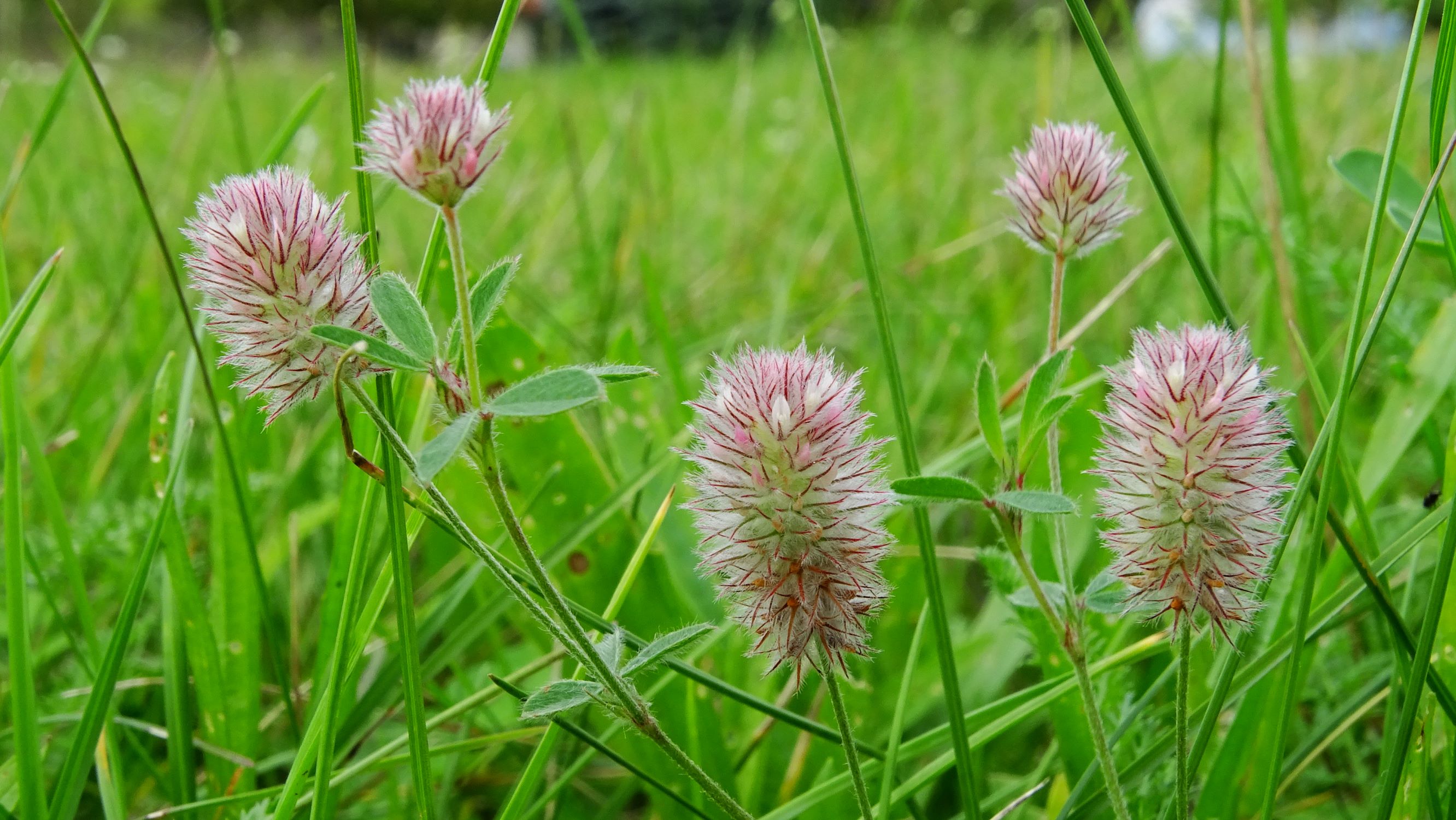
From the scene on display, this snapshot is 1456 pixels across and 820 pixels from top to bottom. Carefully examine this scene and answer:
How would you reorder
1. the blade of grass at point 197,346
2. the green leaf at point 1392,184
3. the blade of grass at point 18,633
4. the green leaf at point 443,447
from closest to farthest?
the green leaf at point 443,447 < the blade of grass at point 18,633 < the blade of grass at point 197,346 < the green leaf at point 1392,184

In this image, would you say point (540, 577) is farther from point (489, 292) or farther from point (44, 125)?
point (44, 125)

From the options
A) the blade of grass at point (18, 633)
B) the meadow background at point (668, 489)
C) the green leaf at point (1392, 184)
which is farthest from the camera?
the green leaf at point (1392, 184)

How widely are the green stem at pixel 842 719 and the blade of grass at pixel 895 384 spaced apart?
0.29ft

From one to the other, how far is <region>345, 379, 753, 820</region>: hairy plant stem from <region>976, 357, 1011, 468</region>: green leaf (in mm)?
265

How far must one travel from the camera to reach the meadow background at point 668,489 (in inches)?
38.1

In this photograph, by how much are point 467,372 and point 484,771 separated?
0.68 metres

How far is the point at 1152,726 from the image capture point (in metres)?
1.00

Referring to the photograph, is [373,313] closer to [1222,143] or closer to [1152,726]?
[1152,726]

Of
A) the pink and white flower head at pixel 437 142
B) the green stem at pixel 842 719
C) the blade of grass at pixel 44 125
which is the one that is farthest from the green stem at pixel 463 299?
the blade of grass at pixel 44 125

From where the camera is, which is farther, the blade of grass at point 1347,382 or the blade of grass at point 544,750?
the blade of grass at point 544,750

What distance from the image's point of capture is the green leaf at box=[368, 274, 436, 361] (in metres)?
0.58

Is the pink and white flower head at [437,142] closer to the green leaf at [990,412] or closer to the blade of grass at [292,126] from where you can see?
the green leaf at [990,412]

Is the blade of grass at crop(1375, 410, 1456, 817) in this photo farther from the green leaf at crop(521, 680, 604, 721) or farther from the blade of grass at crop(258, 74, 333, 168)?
the blade of grass at crop(258, 74, 333, 168)

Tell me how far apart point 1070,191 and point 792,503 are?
29cm
